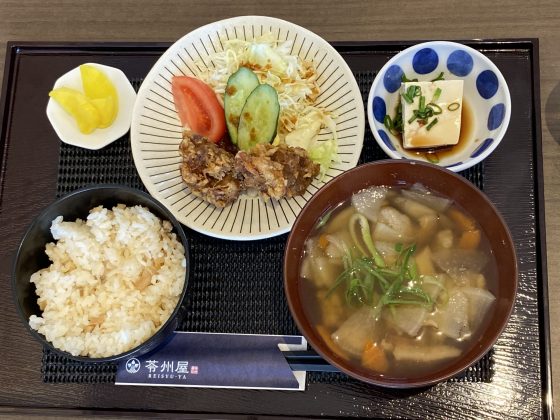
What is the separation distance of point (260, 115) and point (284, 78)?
0.25m

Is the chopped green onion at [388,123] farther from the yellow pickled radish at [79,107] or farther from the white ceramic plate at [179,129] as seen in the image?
the yellow pickled radish at [79,107]

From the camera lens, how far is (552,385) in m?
2.01

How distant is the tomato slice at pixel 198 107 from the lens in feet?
7.26

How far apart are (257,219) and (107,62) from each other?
1.11 m

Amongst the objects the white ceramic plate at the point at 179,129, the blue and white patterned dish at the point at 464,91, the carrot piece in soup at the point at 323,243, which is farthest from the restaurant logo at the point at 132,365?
the blue and white patterned dish at the point at 464,91

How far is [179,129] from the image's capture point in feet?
7.49

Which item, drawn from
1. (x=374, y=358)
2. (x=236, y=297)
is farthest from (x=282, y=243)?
(x=374, y=358)

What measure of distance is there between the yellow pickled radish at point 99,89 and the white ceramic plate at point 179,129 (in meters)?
0.17

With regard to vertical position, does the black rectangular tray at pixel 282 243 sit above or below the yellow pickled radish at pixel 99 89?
below

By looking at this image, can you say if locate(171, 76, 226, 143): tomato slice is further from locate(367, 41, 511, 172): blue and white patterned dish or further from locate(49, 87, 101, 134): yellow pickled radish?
locate(367, 41, 511, 172): blue and white patterned dish

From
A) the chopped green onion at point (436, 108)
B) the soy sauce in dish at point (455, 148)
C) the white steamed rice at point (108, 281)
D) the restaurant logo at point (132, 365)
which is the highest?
the chopped green onion at point (436, 108)

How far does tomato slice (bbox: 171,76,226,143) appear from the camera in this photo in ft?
7.26

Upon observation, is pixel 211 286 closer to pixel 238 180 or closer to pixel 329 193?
pixel 238 180

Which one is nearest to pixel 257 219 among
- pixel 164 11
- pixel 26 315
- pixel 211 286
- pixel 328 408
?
pixel 211 286
